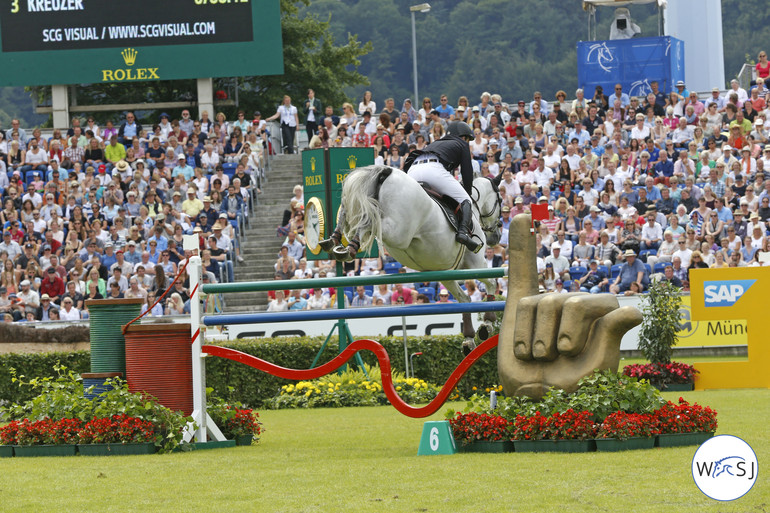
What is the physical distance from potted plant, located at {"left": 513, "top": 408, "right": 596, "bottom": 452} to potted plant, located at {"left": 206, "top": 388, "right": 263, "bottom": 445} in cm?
313

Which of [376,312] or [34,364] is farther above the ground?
[376,312]

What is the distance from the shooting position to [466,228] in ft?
38.3

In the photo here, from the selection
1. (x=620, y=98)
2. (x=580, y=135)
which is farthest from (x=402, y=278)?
(x=620, y=98)

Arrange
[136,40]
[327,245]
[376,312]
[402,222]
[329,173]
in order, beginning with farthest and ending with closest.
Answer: [136,40], [329,173], [402,222], [327,245], [376,312]

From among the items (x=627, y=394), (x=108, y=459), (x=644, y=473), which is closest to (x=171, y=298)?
(x=108, y=459)

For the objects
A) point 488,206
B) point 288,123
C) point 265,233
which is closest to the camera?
point 488,206

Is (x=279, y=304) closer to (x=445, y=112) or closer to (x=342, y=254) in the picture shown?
(x=445, y=112)

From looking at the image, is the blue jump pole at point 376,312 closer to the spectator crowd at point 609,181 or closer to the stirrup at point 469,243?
the stirrup at point 469,243

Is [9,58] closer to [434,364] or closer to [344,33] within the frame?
[434,364]

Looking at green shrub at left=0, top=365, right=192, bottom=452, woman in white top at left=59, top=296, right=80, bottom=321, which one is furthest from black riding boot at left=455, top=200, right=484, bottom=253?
woman in white top at left=59, top=296, right=80, bottom=321

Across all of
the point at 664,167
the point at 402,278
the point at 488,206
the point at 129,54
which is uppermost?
the point at 129,54

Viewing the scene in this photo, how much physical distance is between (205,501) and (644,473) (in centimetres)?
→ 301

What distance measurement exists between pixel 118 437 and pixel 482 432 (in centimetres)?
342

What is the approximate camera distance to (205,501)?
25.3 feet
